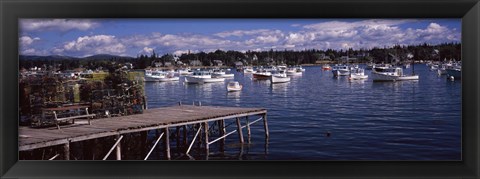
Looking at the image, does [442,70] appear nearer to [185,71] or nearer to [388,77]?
[388,77]

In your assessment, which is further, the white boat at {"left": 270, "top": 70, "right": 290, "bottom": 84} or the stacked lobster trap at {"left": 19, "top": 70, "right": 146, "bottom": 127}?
the white boat at {"left": 270, "top": 70, "right": 290, "bottom": 84}

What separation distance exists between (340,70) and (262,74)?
2.92 feet

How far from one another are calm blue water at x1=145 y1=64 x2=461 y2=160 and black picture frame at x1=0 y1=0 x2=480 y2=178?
0.59m

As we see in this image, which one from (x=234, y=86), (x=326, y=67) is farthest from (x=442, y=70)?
(x=234, y=86)

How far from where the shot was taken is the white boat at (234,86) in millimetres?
6493

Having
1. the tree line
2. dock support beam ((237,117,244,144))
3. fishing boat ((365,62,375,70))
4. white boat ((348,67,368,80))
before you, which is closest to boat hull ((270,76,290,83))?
the tree line

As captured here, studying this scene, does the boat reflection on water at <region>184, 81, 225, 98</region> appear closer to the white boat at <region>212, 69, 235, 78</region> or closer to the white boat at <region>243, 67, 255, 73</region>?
the white boat at <region>212, 69, 235, 78</region>

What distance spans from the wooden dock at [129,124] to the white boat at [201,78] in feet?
1.19

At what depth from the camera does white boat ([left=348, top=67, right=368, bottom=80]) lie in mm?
6369
